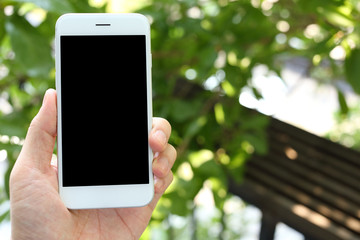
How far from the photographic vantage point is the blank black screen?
2.45 ft

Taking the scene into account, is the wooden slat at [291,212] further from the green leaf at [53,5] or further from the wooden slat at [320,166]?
the green leaf at [53,5]

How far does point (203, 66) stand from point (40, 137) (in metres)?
0.40

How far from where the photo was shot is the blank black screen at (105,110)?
2.45 ft

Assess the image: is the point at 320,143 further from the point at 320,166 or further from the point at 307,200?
the point at 307,200

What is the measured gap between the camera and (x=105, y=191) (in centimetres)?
74

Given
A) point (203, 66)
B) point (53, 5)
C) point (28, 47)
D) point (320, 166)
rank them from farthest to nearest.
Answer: point (320, 166) → point (203, 66) → point (28, 47) → point (53, 5)

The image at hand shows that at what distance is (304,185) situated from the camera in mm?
1175

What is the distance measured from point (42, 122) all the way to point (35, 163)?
63mm

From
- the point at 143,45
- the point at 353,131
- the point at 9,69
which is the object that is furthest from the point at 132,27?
the point at 353,131

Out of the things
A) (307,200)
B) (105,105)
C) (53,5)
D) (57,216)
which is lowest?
(307,200)

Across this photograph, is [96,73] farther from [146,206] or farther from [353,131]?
[353,131]

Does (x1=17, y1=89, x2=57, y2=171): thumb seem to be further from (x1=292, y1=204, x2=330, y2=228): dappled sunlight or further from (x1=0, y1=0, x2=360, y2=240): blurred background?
(x1=292, y1=204, x2=330, y2=228): dappled sunlight

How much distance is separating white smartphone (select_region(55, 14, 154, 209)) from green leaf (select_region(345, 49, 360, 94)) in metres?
0.37

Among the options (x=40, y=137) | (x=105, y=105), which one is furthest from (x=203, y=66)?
(x=40, y=137)
